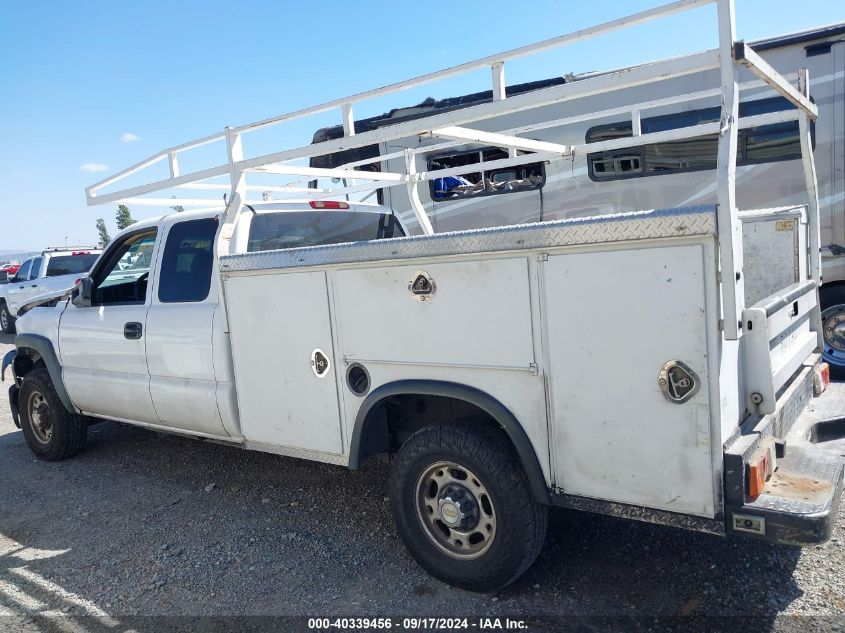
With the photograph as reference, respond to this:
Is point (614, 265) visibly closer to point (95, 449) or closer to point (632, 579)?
point (632, 579)

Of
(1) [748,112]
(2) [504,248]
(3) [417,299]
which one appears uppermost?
A: (1) [748,112]

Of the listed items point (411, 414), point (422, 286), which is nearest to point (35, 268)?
point (411, 414)

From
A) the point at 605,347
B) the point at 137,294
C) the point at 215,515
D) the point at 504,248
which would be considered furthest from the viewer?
the point at 137,294

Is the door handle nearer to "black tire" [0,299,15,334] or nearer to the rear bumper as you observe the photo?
the rear bumper

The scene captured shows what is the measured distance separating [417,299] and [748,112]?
16.3 ft

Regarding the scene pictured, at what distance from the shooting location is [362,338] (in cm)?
345

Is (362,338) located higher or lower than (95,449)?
higher

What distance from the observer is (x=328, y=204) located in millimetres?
4918

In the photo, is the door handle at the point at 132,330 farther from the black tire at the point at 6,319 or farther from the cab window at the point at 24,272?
the black tire at the point at 6,319

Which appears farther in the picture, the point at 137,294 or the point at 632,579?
the point at 137,294

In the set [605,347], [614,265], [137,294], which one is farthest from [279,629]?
[137,294]

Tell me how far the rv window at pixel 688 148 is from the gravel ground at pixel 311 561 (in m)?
4.19

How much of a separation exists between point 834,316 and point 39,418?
7266 mm

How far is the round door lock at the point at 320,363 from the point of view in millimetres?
3637
